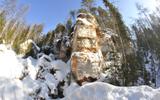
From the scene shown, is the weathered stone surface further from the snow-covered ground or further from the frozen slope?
the frozen slope

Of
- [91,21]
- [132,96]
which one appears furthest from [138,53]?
[132,96]

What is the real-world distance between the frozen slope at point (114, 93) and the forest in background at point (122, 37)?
4.01 m

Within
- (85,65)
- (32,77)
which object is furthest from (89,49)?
(32,77)

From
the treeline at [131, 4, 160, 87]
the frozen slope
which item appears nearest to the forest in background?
the treeline at [131, 4, 160, 87]

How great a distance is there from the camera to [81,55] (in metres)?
9.49

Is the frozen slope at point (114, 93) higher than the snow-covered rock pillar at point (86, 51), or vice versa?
the snow-covered rock pillar at point (86, 51)

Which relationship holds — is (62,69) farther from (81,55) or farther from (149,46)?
(149,46)

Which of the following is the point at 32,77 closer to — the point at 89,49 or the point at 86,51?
the point at 86,51

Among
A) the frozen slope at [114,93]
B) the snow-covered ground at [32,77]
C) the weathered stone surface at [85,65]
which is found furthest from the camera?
the weathered stone surface at [85,65]

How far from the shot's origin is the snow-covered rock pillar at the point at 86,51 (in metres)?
9.22

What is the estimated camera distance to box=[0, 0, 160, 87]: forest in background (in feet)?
29.7

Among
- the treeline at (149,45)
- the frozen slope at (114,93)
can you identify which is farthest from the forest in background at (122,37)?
the frozen slope at (114,93)

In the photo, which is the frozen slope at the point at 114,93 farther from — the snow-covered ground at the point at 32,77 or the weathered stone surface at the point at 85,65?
the weathered stone surface at the point at 85,65

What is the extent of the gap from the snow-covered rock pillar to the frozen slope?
421 cm
